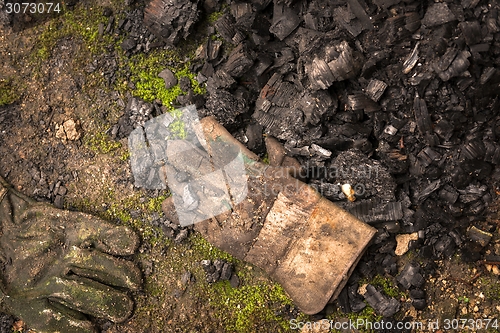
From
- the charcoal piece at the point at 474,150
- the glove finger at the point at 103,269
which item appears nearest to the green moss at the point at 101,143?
the glove finger at the point at 103,269

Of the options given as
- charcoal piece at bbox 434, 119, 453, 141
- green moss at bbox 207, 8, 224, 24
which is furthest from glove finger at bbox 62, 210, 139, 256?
charcoal piece at bbox 434, 119, 453, 141

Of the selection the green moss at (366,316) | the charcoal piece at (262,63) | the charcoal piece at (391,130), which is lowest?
the green moss at (366,316)

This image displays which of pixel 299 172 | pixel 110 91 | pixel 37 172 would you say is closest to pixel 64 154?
pixel 37 172

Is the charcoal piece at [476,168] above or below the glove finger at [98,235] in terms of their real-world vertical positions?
above

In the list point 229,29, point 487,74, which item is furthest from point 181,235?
point 487,74

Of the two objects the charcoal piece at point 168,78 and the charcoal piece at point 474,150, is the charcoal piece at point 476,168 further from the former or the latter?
the charcoal piece at point 168,78

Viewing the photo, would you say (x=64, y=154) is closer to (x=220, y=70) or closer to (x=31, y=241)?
(x=31, y=241)

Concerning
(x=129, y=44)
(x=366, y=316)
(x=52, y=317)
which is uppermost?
(x=129, y=44)

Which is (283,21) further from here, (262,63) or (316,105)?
(316,105)
